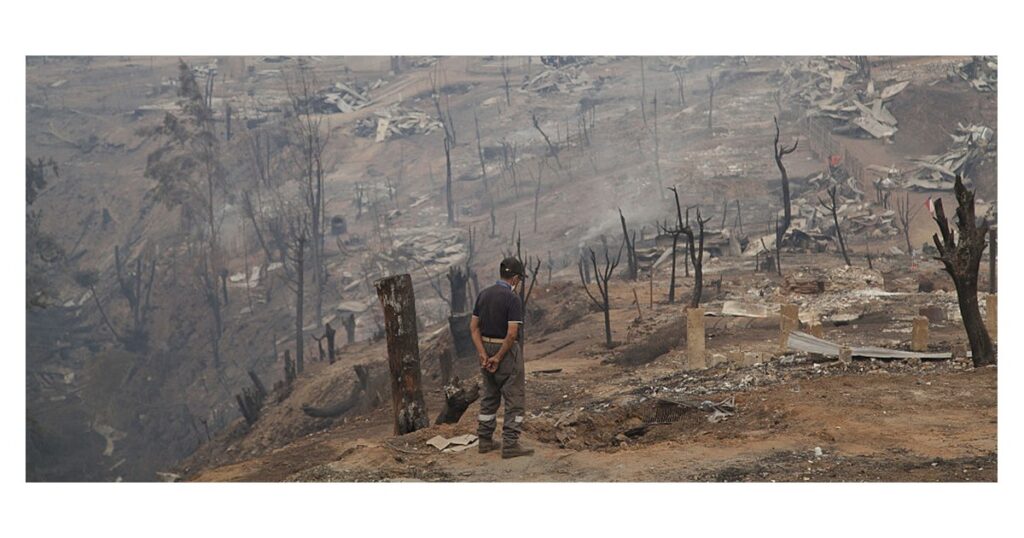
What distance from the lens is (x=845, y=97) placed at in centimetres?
3475

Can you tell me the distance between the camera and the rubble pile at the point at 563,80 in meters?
36.4

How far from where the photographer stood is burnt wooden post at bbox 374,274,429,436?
1122cm

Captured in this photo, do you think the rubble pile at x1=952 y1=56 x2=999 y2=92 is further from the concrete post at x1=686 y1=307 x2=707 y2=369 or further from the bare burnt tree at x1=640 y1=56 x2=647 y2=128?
the concrete post at x1=686 y1=307 x2=707 y2=369

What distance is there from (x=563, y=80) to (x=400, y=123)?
6081 mm

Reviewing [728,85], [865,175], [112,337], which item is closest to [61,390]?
[112,337]

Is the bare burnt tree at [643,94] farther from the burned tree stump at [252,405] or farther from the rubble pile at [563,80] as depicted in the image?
the burned tree stump at [252,405]

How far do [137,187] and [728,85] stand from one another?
19883 millimetres

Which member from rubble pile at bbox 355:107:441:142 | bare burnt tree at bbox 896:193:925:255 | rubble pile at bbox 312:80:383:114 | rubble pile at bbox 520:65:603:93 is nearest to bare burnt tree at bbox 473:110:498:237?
rubble pile at bbox 355:107:441:142

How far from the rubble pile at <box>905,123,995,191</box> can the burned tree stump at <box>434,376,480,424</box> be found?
22.7m

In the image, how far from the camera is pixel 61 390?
32.9m

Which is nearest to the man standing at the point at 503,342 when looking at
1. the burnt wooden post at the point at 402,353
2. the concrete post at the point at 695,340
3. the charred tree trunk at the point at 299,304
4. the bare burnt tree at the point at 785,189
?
the burnt wooden post at the point at 402,353

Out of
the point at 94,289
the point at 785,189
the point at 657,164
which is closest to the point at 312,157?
the point at 94,289

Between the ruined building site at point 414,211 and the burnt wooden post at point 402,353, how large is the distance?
35.9 feet

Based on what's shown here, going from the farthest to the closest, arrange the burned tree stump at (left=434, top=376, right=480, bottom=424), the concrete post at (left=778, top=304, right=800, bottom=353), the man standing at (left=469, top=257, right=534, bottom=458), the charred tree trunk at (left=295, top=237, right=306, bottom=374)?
the charred tree trunk at (left=295, top=237, right=306, bottom=374), the concrete post at (left=778, top=304, right=800, bottom=353), the burned tree stump at (left=434, top=376, right=480, bottom=424), the man standing at (left=469, top=257, right=534, bottom=458)
